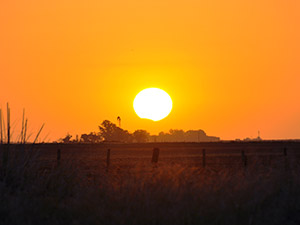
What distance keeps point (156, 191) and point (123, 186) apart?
3.92 feet

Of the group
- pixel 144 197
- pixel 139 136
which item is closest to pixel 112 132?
pixel 139 136

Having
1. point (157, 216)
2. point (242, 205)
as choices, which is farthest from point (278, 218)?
point (157, 216)

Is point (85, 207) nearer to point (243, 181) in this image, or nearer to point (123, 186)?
point (123, 186)

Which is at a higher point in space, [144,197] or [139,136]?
[139,136]

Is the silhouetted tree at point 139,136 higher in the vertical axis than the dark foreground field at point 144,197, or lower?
higher

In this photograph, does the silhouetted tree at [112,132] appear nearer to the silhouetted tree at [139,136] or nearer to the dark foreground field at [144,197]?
the silhouetted tree at [139,136]

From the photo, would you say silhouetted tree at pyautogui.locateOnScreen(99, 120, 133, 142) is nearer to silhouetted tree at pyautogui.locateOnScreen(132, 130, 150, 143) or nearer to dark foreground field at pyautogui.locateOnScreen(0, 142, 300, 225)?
silhouetted tree at pyautogui.locateOnScreen(132, 130, 150, 143)

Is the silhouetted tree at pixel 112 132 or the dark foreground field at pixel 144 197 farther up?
the silhouetted tree at pixel 112 132

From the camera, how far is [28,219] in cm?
1141

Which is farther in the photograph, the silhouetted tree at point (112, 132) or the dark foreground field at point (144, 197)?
the silhouetted tree at point (112, 132)

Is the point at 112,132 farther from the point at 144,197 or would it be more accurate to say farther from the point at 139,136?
the point at 144,197

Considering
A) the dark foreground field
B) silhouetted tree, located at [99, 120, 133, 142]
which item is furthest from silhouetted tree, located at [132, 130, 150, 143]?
the dark foreground field

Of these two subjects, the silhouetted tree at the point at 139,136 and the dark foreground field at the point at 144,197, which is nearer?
the dark foreground field at the point at 144,197

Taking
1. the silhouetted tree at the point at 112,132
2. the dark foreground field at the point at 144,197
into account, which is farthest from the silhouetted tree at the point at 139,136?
the dark foreground field at the point at 144,197
